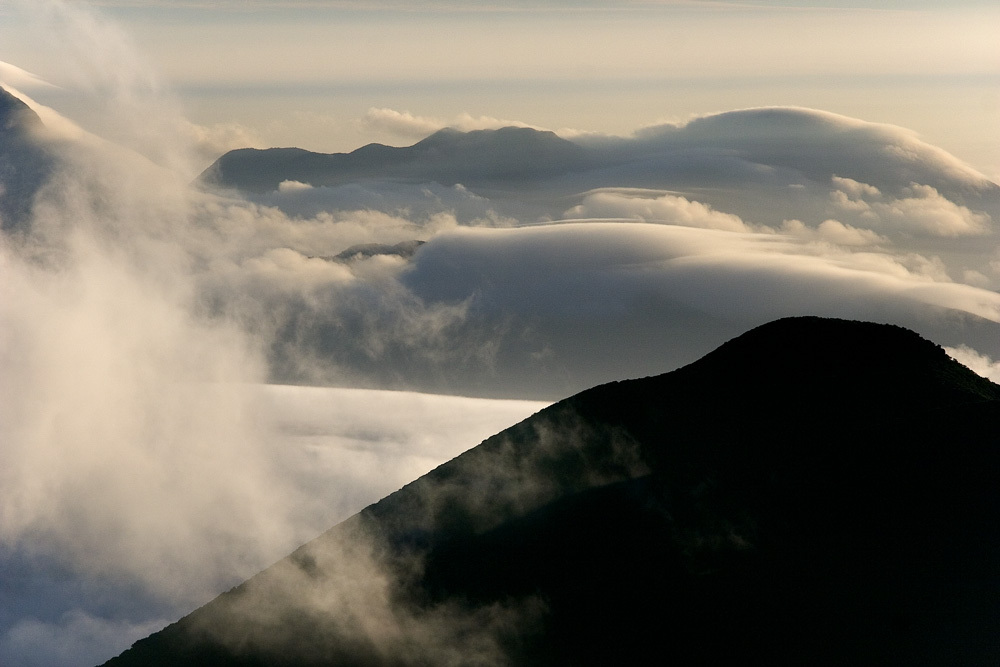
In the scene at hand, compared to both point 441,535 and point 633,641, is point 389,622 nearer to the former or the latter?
point 441,535

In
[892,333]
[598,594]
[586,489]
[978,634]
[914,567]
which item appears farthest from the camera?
[892,333]

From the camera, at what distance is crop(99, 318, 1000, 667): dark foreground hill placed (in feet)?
202

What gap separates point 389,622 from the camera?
71.1 meters

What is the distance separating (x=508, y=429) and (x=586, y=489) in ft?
39.4

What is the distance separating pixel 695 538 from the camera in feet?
224

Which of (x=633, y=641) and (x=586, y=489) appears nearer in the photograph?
(x=633, y=641)

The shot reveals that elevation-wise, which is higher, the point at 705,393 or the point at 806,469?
the point at 705,393

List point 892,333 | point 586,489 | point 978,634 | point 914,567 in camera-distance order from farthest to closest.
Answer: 1. point 892,333
2. point 586,489
3. point 914,567
4. point 978,634

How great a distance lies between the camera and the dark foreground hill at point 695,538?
2422 inches

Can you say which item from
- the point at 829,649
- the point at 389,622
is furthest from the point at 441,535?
the point at 829,649

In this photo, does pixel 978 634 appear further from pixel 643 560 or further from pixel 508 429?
pixel 508 429

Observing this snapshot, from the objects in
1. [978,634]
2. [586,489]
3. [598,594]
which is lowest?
[978,634]

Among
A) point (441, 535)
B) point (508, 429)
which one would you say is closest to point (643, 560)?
point (441, 535)

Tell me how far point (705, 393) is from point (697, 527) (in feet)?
47.3
